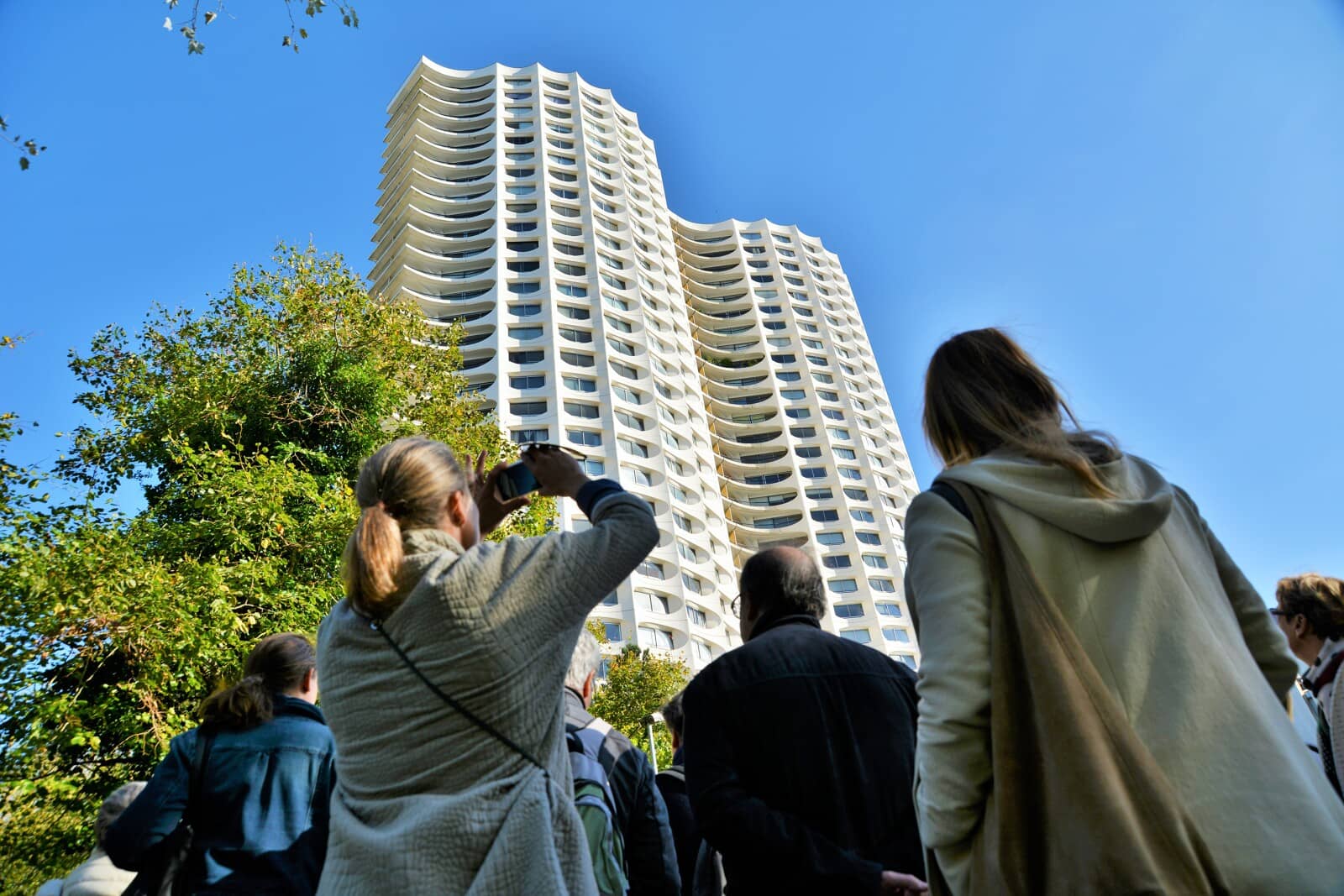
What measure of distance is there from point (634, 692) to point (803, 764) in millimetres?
36753

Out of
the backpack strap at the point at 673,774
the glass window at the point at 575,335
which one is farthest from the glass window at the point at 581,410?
the backpack strap at the point at 673,774

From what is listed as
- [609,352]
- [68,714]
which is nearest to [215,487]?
[68,714]

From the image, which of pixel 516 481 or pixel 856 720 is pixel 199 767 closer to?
pixel 516 481

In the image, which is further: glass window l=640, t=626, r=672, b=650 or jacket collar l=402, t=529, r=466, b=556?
glass window l=640, t=626, r=672, b=650

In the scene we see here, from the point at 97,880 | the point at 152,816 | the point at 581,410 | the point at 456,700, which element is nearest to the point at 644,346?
the point at 581,410

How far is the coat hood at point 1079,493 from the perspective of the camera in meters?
1.57

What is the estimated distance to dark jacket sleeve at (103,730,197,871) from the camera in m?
2.76

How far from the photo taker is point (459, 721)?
1837mm

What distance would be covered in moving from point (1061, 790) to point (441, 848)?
1251mm

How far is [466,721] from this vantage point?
1.84 meters

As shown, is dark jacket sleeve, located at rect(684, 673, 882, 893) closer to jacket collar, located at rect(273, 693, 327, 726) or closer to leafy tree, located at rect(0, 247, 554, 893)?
jacket collar, located at rect(273, 693, 327, 726)

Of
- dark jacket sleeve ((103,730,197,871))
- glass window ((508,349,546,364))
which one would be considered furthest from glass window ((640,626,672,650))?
dark jacket sleeve ((103,730,197,871))

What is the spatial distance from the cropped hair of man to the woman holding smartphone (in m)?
1.30

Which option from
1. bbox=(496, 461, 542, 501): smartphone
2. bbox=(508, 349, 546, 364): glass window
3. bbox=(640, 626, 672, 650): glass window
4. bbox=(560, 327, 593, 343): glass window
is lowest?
bbox=(496, 461, 542, 501): smartphone
